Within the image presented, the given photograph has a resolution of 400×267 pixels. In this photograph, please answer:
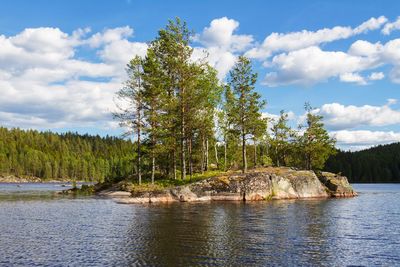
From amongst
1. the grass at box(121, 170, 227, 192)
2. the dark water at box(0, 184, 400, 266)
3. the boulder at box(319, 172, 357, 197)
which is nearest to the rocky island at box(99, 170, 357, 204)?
the grass at box(121, 170, 227, 192)

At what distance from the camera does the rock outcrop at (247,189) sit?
53250 millimetres

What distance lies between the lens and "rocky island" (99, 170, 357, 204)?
53281 mm

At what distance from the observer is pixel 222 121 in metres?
87.4

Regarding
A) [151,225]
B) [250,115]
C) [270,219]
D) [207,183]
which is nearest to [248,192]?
[207,183]

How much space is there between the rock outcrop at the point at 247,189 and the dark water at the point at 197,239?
13.3 m

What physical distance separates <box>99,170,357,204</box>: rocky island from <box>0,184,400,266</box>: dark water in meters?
13.3

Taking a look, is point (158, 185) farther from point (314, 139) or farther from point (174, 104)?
point (314, 139)

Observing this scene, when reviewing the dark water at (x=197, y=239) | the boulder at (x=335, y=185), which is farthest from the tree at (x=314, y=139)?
the dark water at (x=197, y=239)

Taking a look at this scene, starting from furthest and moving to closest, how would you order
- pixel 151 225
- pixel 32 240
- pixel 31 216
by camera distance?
pixel 31 216, pixel 151 225, pixel 32 240

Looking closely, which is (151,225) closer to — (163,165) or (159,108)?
(159,108)

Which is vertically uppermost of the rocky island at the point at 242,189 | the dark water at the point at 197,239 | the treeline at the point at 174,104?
the treeline at the point at 174,104

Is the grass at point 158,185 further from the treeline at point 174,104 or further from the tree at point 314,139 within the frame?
the tree at point 314,139

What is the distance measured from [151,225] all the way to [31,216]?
1392 cm

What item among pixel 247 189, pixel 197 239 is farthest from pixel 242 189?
pixel 197 239
